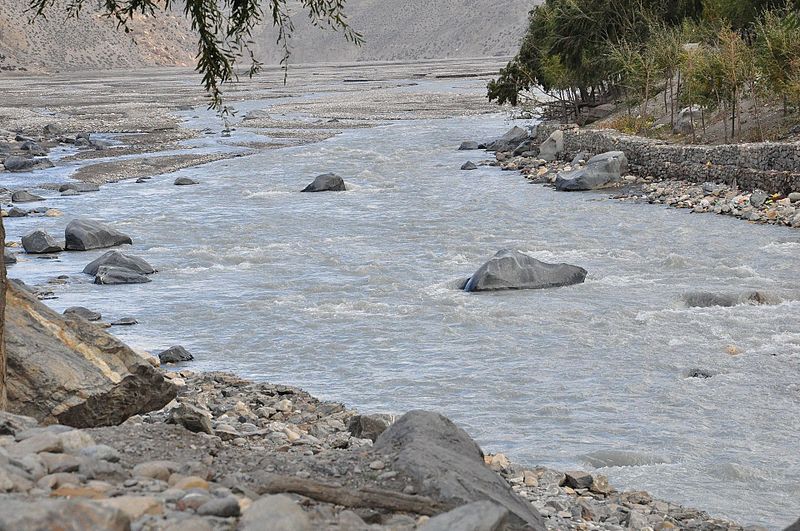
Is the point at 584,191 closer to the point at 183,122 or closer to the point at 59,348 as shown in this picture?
the point at 59,348

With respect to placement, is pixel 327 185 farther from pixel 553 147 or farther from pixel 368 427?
pixel 368 427

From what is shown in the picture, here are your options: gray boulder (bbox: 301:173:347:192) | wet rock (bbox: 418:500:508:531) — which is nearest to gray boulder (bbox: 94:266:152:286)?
gray boulder (bbox: 301:173:347:192)

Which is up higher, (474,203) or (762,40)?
(762,40)

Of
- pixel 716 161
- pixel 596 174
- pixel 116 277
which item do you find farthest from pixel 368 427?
pixel 596 174

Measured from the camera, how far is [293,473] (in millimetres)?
6355

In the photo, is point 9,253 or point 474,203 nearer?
point 9,253

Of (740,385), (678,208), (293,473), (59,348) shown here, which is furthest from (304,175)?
(293,473)

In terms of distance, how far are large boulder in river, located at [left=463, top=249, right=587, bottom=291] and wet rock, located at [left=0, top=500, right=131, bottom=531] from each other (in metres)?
14.7

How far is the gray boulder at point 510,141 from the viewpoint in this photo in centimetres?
4506

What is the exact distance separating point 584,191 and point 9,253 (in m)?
17.5

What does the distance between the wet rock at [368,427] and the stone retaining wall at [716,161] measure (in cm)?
2047

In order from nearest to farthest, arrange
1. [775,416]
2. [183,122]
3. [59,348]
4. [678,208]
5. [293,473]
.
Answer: [293,473] < [59,348] < [775,416] < [678,208] < [183,122]

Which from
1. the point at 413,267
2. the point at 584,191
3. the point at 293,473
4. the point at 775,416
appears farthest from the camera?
the point at 584,191

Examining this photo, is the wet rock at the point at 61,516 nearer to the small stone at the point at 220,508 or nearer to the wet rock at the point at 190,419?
the small stone at the point at 220,508
